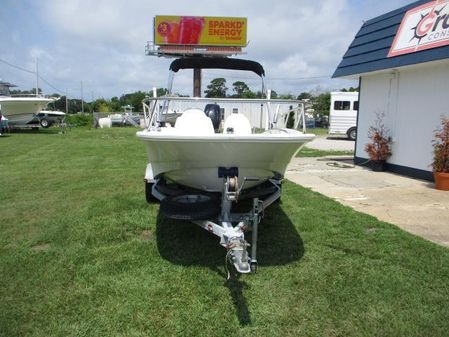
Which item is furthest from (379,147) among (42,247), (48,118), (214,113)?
(48,118)

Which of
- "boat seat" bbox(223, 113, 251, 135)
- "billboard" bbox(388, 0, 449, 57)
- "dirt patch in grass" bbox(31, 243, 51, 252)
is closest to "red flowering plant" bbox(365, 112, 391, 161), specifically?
"billboard" bbox(388, 0, 449, 57)

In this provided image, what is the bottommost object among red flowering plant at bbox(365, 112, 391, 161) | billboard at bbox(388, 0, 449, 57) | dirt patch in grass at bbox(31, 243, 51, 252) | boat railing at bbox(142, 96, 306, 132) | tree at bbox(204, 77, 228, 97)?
dirt patch in grass at bbox(31, 243, 51, 252)

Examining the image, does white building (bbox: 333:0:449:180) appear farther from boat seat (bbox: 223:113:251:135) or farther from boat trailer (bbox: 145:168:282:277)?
boat trailer (bbox: 145:168:282:277)

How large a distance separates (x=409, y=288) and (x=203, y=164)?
203cm

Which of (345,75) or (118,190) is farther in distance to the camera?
(345,75)

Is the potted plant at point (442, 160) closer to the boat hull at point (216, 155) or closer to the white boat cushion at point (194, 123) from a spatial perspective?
the boat hull at point (216, 155)

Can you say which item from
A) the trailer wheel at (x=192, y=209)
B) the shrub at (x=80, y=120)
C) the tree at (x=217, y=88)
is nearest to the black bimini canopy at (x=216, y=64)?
the tree at (x=217, y=88)

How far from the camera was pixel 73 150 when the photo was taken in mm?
13969

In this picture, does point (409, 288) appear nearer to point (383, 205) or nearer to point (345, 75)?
point (383, 205)

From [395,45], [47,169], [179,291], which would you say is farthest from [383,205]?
[47,169]

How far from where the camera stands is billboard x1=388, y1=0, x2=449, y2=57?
7820mm

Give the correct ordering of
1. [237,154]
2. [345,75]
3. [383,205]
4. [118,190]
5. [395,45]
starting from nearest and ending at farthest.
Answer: [237,154]
[383,205]
[118,190]
[395,45]
[345,75]

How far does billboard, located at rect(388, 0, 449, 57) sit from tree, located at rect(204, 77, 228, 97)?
4.62 meters

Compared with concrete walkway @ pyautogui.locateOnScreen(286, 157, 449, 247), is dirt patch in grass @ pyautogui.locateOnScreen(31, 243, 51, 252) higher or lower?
lower
